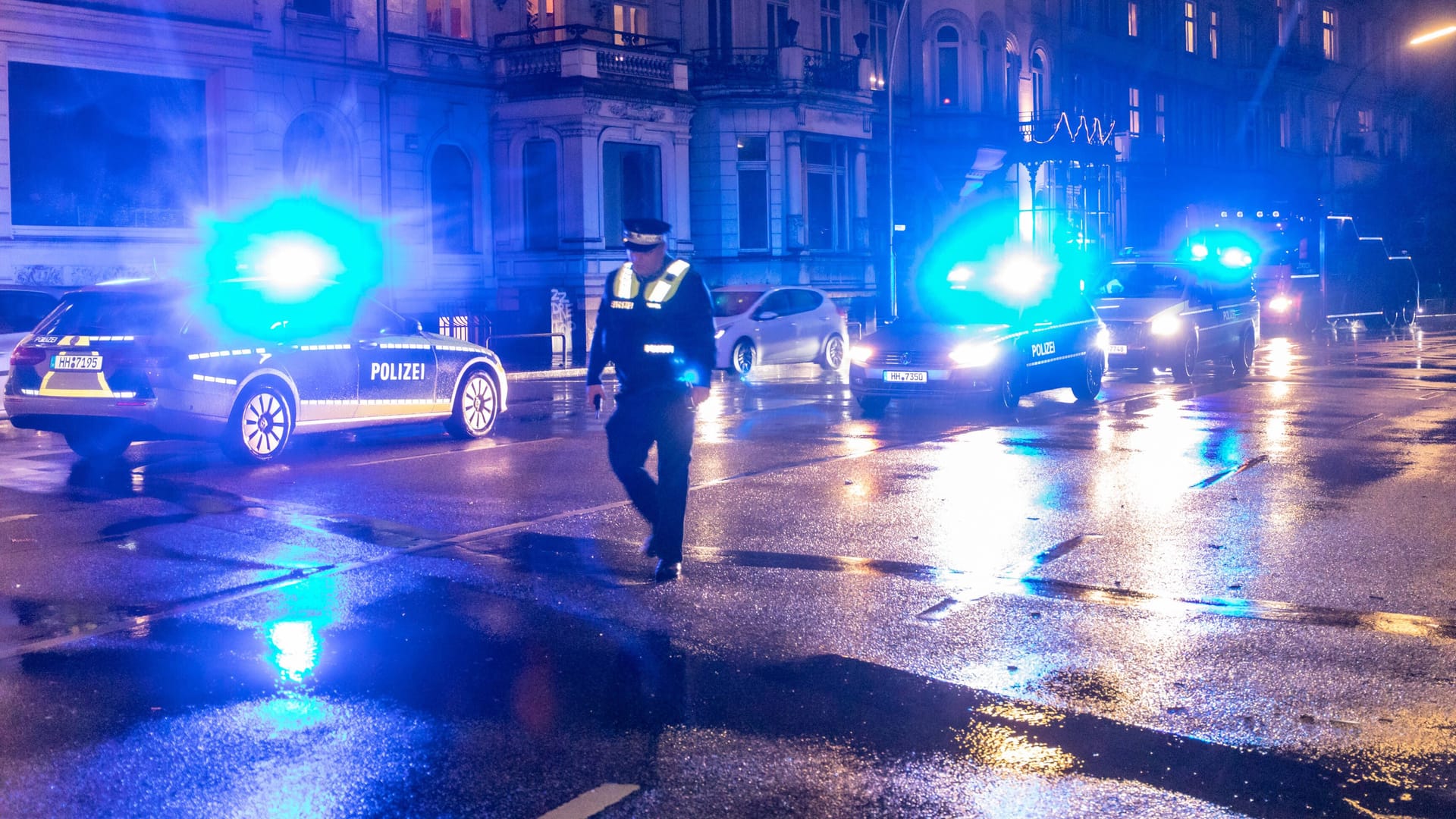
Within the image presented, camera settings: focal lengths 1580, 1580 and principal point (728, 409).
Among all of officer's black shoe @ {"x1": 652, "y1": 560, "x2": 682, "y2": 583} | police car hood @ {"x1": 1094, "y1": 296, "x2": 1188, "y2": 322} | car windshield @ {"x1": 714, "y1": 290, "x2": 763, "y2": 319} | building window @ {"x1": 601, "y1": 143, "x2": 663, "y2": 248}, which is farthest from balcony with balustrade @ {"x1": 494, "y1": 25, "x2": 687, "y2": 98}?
officer's black shoe @ {"x1": 652, "y1": 560, "x2": 682, "y2": 583}

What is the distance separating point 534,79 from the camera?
32.0 m

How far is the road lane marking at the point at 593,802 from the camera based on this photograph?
4.39 m

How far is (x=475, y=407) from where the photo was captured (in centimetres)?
1523

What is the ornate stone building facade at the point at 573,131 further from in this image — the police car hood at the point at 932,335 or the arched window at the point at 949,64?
the police car hood at the point at 932,335

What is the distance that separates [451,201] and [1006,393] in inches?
720

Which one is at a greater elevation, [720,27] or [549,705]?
[720,27]

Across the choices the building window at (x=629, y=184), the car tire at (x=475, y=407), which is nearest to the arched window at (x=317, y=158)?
the building window at (x=629, y=184)

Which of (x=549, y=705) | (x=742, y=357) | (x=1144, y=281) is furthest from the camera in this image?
(x=742, y=357)

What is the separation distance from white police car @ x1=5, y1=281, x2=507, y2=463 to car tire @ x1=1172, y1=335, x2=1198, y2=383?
12.2m

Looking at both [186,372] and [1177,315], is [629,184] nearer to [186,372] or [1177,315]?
[1177,315]

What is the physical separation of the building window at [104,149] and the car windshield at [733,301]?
29.4 ft

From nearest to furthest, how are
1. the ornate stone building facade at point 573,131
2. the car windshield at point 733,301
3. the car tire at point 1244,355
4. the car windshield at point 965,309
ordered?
the car windshield at point 965,309
the car tire at point 1244,355
the ornate stone building facade at point 573,131
the car windshield at point 733,301

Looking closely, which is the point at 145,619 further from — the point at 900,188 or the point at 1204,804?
the point at 900,188

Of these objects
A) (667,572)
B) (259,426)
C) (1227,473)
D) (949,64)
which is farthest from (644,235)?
(949,64)
